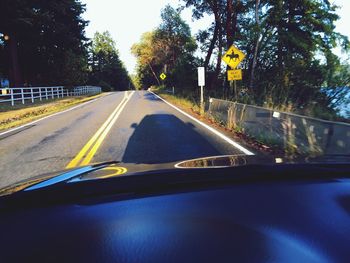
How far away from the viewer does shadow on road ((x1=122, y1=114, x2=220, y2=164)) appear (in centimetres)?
701

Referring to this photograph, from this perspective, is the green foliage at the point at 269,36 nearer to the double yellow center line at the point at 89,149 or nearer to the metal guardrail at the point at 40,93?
the double yellow center line at the point at 89,149

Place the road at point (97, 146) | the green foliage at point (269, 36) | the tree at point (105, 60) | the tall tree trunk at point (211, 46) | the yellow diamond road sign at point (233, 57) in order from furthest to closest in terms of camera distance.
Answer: the tree at point (105, 60), the tall tree trunk at point (211, 46), the green foliage at point (269, 36), the yellow diamond road sign at point (233, 57), the road at point (97, 146)

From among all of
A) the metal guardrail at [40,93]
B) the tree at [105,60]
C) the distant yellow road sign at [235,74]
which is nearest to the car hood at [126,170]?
the distant yellow road sign at [235,74]

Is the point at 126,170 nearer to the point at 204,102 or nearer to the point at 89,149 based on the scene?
the point at 89,149

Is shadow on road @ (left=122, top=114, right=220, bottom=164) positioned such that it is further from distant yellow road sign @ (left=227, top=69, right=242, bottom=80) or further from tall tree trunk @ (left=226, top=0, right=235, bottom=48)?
tall tree trunk @ (left=226, top=0, right=235, bottom=48)

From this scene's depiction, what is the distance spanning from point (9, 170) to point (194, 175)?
527cm

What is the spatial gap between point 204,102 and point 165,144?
31.4 feet

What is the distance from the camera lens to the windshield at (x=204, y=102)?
700cm

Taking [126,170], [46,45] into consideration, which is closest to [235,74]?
[126,170]

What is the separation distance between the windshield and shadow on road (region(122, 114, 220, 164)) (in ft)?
0.09

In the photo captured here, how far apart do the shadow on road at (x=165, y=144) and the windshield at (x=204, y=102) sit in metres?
0.03

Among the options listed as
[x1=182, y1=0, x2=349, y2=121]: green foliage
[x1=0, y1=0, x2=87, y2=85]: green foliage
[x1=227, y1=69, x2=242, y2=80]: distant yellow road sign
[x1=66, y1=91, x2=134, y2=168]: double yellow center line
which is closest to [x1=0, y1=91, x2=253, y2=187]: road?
[x1=66, y1=91, x2=134, y2=168]: double yellow center line

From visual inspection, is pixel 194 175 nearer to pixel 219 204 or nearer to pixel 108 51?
pixel 219 204

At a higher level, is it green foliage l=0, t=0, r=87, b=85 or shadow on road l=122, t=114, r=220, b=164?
green foliage l=0, t=0, r=87, b=85
